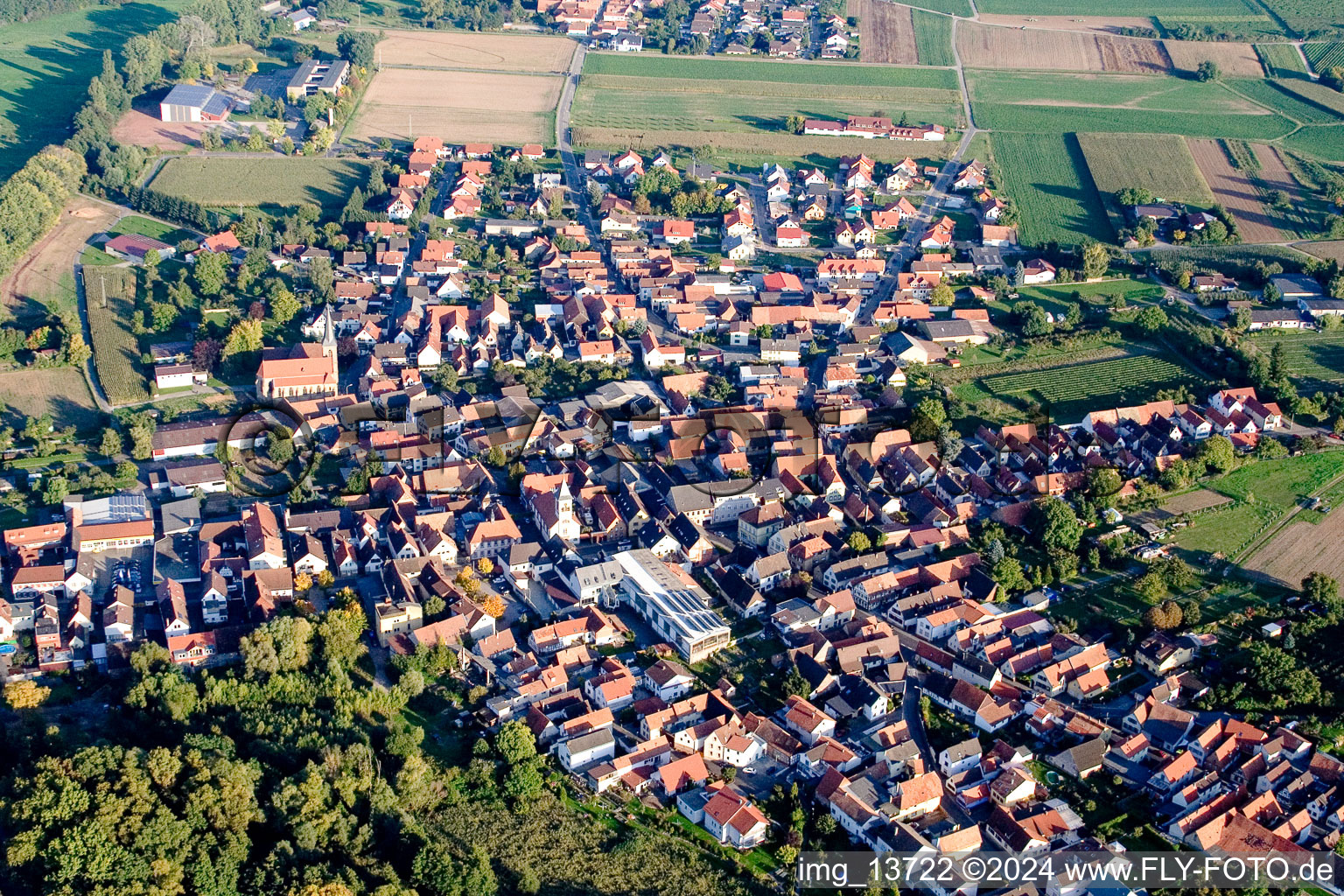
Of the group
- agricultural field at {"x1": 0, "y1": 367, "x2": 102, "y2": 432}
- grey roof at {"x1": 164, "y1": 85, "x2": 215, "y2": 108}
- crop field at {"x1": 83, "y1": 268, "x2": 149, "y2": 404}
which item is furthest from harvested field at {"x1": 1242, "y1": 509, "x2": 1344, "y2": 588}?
grey roof at {"x1": 164, "y1": 85, "x2": 215, "y2": 108}

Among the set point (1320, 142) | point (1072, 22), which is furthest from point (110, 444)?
point (1072, 22)

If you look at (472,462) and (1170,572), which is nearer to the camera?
(1170,572)

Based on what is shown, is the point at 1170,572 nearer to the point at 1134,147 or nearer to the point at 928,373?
the point at 928,373

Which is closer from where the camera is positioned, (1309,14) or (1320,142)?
(1320,142)

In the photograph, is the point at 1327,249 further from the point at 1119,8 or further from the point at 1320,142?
the point at 1119,8

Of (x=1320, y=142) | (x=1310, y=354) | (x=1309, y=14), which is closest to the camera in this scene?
(x=1310, y=354)

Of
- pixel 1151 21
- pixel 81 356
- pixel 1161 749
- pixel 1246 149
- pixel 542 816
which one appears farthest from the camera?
pixel 1151 21

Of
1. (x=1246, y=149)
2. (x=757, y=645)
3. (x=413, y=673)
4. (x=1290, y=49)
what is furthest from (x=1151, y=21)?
(x=413, y=673)
